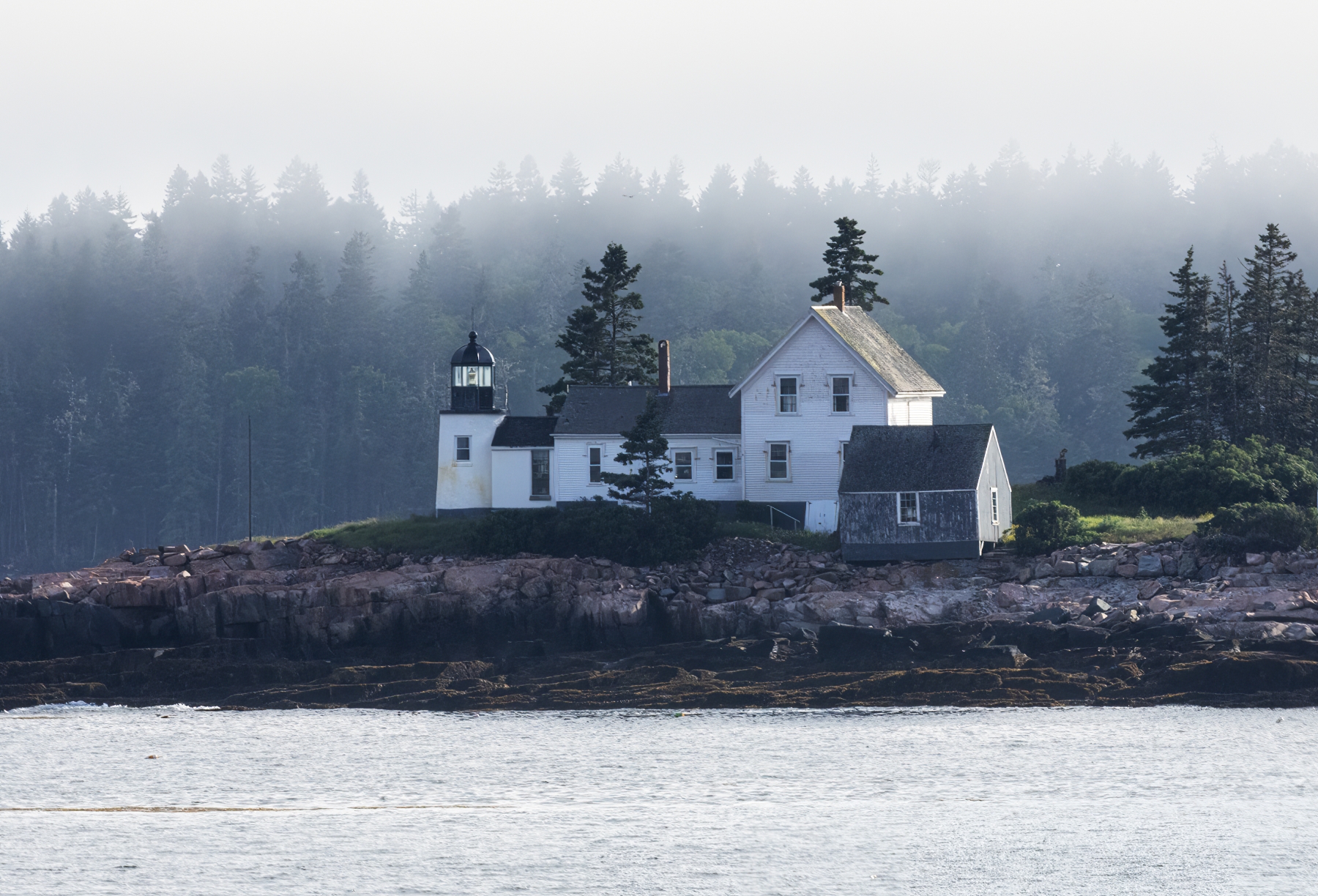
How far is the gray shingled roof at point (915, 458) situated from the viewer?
45875 millimetres

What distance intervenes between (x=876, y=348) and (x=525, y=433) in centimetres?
1216

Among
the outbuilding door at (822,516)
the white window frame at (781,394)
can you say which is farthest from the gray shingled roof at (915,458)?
the white window frame at (781,394)

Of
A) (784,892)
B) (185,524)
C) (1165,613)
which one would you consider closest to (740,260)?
(185,524)

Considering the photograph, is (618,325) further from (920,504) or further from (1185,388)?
(1185,388)

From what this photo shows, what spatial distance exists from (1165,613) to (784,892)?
2225cm

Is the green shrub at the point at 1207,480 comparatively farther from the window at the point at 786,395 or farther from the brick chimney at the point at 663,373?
the brick chimney at the point at 663,373

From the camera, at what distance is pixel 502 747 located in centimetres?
3084

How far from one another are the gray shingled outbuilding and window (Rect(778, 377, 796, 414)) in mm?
4919

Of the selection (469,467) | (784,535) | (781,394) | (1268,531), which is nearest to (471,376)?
(469,467)

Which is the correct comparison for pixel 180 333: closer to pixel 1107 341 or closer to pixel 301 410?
pixel 301 410

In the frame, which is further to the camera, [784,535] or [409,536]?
[409,536]

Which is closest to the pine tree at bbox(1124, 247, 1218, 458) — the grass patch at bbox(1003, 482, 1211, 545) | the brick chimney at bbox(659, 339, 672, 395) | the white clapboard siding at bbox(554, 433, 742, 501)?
the grass patch at bbox(1003, 482, 1211, 545)

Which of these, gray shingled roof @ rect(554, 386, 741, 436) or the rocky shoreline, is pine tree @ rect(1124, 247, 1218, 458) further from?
gray shingled roof @ rect(554, 386, 741, 436)

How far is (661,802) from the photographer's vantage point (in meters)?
25.8
